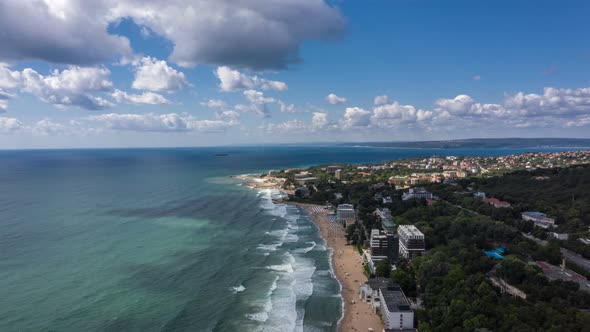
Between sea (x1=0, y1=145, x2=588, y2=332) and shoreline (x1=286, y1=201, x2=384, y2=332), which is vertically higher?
sea (x1=0, y1=145, x2=588, y2=332)

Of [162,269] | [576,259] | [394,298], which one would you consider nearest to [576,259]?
[576,259]

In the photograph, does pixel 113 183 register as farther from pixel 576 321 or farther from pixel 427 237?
pixel 576 321

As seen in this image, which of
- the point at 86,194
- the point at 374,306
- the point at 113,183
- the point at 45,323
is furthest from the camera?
the point at 113,183

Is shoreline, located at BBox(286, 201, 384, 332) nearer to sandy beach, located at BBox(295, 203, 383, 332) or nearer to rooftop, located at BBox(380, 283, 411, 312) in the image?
sandy beach, located at BBox(295, 203, 383, 332)

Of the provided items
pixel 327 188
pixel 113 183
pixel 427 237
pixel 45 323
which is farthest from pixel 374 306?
pixel 113 183

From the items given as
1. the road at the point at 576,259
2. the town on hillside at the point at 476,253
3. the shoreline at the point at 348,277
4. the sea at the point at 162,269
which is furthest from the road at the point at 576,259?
the sea at the point at 162,269

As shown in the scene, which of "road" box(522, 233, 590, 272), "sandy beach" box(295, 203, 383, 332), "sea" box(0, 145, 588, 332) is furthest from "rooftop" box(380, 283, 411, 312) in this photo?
"road" box(522, 233, 590, 272)

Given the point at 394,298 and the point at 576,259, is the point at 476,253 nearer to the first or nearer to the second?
the point at 394,298

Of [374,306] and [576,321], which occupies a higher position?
[576,321]
